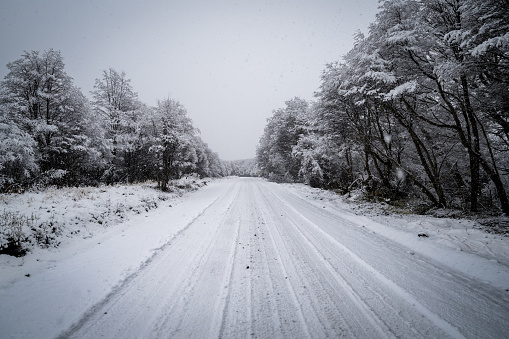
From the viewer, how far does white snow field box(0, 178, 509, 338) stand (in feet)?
7.84

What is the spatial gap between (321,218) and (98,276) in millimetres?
6853

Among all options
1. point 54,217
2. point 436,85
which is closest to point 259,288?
point 54,217

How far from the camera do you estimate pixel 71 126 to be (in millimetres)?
14992

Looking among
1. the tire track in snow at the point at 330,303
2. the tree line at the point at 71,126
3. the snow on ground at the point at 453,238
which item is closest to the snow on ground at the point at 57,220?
the tree line at the point at 71,126

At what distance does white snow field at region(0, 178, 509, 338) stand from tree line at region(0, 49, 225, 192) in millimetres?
9939

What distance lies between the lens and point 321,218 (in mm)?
7676

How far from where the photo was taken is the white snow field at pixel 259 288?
239 centimetres

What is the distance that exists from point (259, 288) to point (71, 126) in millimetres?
19137

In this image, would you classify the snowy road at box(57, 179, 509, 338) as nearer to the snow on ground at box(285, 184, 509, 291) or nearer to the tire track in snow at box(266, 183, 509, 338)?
the tire track in snow at box(266, 183, 509, 338)

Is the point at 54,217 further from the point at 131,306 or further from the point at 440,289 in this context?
the point at 440,289

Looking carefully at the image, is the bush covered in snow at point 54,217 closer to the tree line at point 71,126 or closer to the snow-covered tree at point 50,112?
the tree line at point 71,126

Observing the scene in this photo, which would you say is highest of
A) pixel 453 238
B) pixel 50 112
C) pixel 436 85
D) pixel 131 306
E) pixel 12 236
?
pixel 50 112

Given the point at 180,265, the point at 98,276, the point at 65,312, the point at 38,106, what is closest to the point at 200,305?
the point at 180,265

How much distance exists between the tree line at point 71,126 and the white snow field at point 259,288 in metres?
9.94
